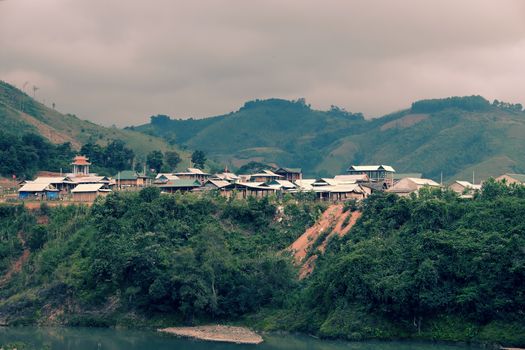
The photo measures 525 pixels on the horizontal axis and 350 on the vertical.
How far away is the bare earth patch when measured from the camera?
1688 inches

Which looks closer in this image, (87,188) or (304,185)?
(87,188)

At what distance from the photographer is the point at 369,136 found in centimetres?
14038

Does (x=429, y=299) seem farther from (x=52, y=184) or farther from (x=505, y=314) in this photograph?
(x=52, y=184)

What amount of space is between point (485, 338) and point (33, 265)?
31.6 meters

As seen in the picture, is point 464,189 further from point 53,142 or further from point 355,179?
point 53,142

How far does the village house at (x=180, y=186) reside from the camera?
66438 millimetres

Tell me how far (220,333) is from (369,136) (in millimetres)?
99985

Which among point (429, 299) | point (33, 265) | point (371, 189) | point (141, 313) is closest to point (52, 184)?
point (33, 265)

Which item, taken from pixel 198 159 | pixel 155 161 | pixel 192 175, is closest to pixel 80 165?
pixel 155 161

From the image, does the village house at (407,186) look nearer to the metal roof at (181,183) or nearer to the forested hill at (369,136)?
the metal roof at (181,183)

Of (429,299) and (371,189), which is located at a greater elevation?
(371,189)

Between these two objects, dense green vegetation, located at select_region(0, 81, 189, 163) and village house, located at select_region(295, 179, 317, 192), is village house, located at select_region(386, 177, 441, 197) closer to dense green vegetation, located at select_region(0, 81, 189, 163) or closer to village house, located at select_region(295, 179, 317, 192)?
village house, located at select_region(295, 179, 317, 192)

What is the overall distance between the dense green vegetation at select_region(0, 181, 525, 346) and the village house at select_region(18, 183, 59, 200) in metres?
5.10

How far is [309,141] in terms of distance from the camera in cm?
15075
